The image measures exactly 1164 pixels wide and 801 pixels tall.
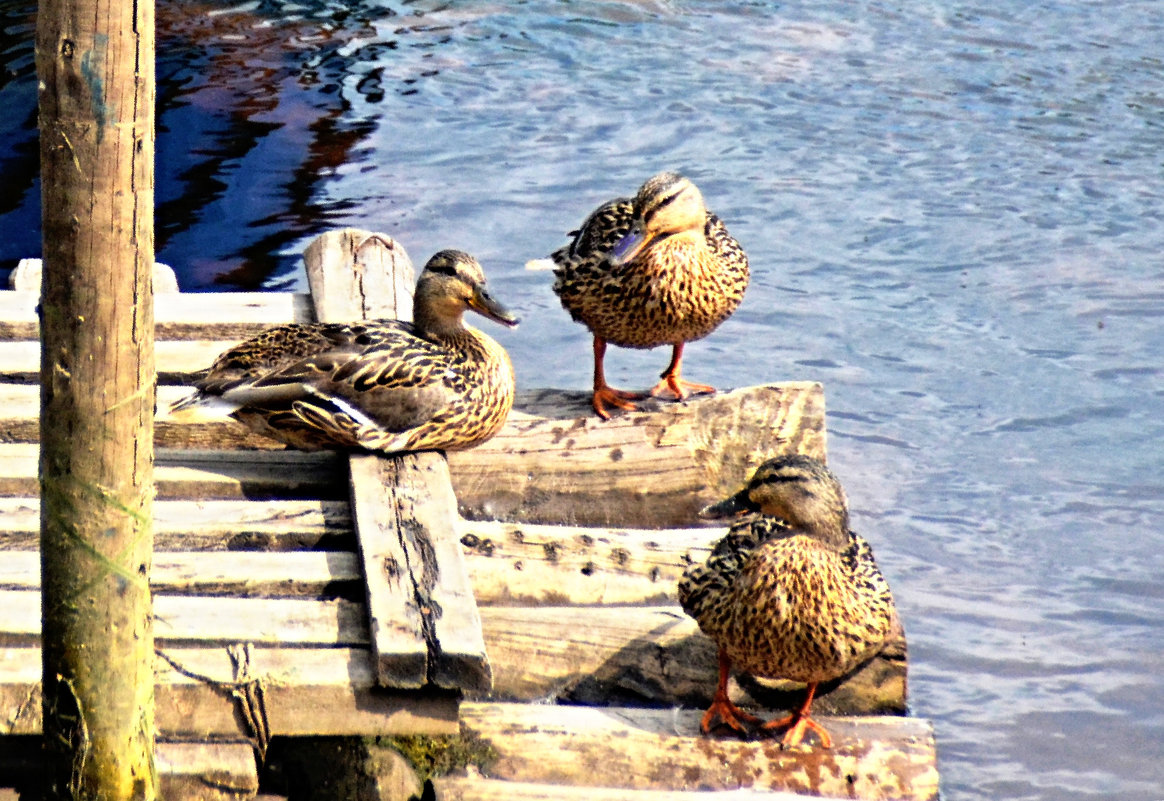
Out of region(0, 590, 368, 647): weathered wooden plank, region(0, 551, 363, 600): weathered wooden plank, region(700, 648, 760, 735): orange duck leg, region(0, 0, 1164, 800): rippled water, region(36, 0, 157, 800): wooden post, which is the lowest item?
region(0, 0, 1164, 800): rippled water

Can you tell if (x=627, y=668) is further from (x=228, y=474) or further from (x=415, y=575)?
(x=228, y=474)

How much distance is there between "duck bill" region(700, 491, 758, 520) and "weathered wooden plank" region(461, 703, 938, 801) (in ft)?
2.20

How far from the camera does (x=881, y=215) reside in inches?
404

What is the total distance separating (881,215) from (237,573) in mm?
6995

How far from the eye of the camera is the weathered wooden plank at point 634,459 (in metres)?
5.23

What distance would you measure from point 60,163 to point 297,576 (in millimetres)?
1548

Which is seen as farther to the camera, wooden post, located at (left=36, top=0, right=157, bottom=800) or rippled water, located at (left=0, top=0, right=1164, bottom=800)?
rippled water, located at (left=0, top=0, right=1164, bottom=800)

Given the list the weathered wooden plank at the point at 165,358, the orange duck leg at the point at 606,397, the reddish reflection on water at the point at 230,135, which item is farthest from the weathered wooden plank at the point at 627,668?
the reddish reflection on water at the point at 230,135

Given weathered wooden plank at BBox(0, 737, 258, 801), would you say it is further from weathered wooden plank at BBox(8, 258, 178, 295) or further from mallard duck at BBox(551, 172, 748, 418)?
weathered wooden plank at BBox(8, 258, 178, 295)

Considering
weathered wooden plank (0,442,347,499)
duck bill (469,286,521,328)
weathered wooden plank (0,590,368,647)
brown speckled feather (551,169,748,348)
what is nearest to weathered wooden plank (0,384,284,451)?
weathered wooden plank (0,442,347,499)

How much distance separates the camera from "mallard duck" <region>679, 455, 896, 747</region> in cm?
409

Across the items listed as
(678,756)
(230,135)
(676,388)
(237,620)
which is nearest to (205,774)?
(237,620)

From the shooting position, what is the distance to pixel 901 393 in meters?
8.04

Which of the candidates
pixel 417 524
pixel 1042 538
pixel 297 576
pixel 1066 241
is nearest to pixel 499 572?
pixel 417 524
